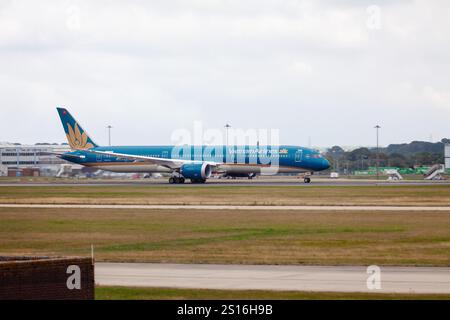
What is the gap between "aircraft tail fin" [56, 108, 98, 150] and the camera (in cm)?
9825

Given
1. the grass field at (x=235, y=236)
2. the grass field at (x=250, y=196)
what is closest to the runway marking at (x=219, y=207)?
the grass field at (x=235, y=236)

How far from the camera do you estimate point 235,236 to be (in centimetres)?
3744

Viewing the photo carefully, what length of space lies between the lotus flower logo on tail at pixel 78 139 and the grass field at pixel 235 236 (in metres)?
46.7

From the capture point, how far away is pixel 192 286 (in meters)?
23.0

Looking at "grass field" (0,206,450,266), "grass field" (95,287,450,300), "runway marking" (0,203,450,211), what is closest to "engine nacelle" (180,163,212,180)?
"runway marking" (0,203,450,211)

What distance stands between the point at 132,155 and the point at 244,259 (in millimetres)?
66946

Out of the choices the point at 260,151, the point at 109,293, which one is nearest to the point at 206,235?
the point at 109,293

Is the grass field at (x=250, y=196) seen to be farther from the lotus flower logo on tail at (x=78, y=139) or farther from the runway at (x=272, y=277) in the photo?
the runway at (x=272, y=277)

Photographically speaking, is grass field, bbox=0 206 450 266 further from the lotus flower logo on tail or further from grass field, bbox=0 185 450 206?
the lotus flower logo on tail

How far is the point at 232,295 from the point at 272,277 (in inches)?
155

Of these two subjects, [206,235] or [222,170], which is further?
[222,170]

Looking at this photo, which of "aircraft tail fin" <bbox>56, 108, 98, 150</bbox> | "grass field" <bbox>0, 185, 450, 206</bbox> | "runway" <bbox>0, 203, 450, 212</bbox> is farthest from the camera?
"aircraft tail fin" <bbox>56, 108, 98, 150</bbox>
